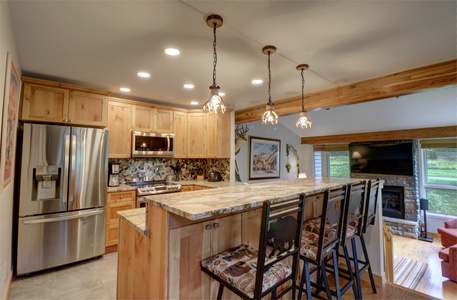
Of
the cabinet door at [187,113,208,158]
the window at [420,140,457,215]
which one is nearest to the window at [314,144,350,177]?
the window at [420,140,457,215]

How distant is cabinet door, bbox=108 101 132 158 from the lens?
3512 mm

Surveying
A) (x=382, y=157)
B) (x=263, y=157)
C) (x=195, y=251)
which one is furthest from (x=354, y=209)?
(x=382, y=157)

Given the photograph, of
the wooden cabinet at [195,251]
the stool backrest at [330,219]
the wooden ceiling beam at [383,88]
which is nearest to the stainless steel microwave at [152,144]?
the wooden ceiling beam at [383,88]

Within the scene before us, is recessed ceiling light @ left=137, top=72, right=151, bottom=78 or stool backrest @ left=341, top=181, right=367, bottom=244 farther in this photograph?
recessed ceiling light @ left=137, top=72, right=151, bottom=78

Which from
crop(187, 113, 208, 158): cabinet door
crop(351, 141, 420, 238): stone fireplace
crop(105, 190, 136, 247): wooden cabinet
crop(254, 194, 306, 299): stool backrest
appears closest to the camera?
crop(254, 194, 306, 299): stool backrest

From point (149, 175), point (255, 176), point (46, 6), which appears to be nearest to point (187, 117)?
point (149, 175)

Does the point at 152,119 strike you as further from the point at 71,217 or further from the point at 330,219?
the point at 330,219

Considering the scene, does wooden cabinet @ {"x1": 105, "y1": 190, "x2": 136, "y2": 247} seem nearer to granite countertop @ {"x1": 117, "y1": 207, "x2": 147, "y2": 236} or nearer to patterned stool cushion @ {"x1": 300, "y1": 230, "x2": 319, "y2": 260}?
granite countertop @ {"x1": 117, "y1": 207, "x2": 147, "y2": 236}

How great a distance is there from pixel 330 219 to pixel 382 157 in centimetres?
550

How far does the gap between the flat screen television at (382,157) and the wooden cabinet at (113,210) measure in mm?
5935

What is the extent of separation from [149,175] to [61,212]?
1.52 metres

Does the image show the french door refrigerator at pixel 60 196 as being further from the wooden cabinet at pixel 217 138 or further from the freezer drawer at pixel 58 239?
the wooden cabinet at pixel 217 138

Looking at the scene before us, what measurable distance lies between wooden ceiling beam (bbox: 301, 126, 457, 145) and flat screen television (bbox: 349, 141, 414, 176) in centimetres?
20

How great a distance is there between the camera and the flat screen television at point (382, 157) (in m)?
5.61
